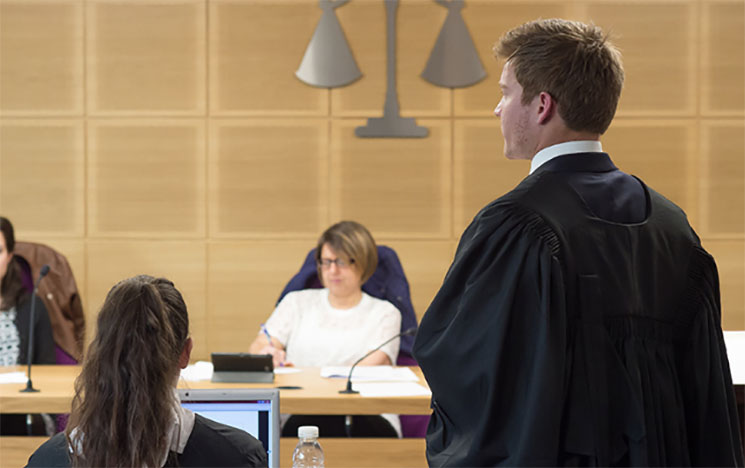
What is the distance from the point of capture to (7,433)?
363 centimetres

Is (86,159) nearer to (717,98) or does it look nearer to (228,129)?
(228,129)

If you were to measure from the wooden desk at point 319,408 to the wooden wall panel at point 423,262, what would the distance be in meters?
1.92

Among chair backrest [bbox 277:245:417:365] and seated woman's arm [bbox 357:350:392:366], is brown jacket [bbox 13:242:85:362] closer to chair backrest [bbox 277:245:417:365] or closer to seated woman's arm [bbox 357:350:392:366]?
chair backrest [bbox 277:245:417:365]

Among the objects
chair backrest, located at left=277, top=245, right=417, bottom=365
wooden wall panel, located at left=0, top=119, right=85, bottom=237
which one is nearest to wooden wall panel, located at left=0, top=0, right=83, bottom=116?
wooden wall panel, located at left=0, top=119, right=85, bottom=237

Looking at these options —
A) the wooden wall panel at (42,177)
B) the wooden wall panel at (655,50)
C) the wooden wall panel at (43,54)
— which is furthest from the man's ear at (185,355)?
the wooden wall panel at (655,50)

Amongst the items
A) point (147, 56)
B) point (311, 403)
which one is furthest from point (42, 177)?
point (311, 403)

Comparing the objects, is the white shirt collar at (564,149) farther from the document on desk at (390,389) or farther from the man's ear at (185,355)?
the document on desk at (390,389)

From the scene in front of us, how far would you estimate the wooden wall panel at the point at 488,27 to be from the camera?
5320 mm

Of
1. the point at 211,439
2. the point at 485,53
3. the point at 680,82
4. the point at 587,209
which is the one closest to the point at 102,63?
the point at 485,53

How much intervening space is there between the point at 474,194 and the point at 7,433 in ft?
10.0

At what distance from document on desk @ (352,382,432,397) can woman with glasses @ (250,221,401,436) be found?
0.62 metres

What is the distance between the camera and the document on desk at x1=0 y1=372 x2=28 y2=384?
3.46 meters

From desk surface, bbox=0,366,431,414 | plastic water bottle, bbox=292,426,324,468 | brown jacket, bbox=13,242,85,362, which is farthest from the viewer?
brown jacket, bbox=13,242,85,362

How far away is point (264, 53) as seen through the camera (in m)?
5.36
